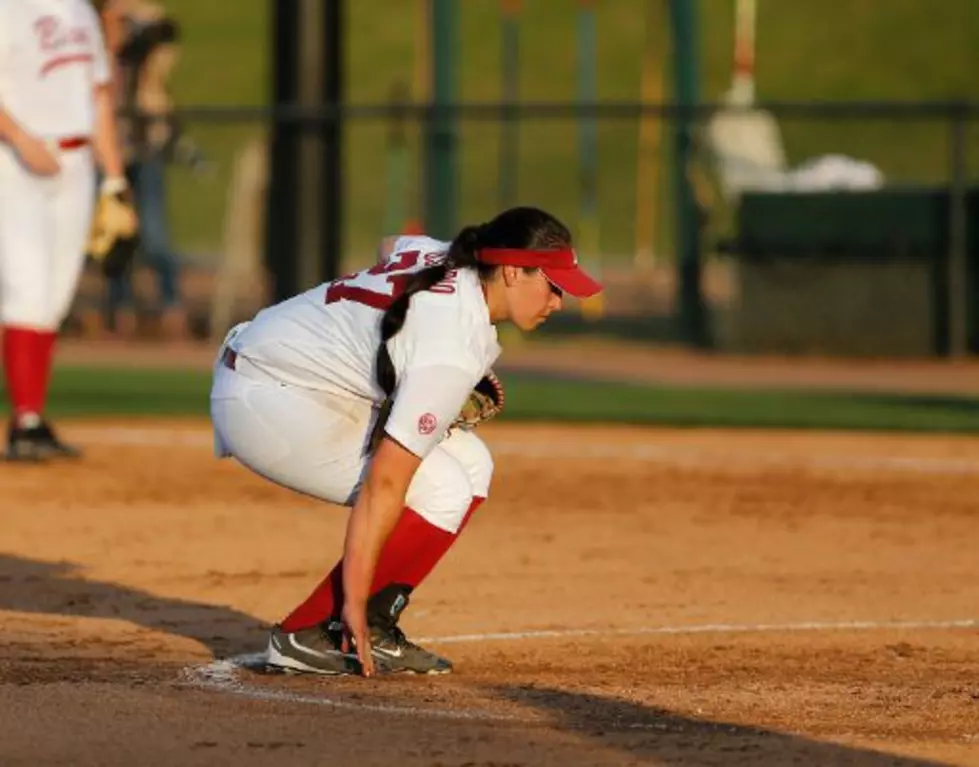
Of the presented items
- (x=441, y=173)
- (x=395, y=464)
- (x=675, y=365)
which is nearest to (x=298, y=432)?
(x=395, y=464)

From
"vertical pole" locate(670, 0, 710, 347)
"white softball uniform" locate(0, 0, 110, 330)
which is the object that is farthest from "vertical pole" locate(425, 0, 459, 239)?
"white softball uniform" locate(0, 0, 110, 330)

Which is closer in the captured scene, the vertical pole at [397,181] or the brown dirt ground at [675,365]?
the brown dirt ground at [675,365]

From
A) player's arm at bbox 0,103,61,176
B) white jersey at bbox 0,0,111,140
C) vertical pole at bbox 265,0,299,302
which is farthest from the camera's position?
vertical pole at bbox 265,0,299,302

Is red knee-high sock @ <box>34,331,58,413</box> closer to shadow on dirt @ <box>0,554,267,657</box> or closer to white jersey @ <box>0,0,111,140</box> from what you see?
white jersey @ <box>0,0,111,140</box>

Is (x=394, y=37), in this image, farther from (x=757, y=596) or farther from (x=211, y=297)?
(x=757, y=596)

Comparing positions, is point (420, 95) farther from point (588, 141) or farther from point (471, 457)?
point (471, 457)

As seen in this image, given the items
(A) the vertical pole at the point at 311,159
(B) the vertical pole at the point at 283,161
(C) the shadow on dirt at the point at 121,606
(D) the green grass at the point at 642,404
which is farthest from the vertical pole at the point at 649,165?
(C) the shadow on dirt at the point at 121,606

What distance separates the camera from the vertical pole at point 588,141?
33.3 m

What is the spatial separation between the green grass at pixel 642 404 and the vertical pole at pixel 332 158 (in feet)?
8.40

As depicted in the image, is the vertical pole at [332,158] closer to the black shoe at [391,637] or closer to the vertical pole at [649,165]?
the vertical pole at [649,165]

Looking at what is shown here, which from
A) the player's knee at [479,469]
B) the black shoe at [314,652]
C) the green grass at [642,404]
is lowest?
the green grass at [642,404]

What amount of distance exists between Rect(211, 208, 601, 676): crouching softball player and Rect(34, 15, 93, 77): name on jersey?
16.2 feet

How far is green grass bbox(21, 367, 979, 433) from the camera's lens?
633 inches

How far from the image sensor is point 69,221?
12.7m
